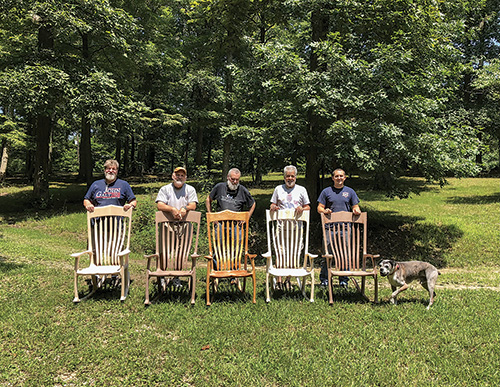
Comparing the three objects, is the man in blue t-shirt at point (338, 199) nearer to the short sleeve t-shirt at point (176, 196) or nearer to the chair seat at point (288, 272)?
the chair seat at point (288, 272)

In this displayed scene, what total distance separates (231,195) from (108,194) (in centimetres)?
190

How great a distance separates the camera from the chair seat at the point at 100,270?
4587 millimetres

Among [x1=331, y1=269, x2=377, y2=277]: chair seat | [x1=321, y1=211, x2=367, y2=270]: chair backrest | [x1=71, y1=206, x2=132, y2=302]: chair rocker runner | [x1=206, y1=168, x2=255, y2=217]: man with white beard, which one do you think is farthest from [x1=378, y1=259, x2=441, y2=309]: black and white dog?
[x1=71, y1=206, x2=132, y2=302]: chair rocker runner

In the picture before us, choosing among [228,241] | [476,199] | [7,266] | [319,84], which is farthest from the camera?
[476,199]

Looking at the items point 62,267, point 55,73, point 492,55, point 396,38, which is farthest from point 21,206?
point 492,55

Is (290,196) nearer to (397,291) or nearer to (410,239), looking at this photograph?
(397,291)

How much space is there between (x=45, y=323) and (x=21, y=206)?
469 inches

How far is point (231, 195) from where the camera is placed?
5586mm

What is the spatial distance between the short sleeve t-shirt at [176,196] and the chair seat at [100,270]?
3.91 feet

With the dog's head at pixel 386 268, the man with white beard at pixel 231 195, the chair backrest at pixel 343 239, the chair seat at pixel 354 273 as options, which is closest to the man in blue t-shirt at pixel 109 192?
the man with white beard at pixel 231 195

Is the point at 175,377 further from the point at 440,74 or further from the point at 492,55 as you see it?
the point at 492,55

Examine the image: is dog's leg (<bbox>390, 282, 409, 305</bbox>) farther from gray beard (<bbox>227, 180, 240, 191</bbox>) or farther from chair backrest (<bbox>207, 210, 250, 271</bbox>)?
gray beard (<bbox>227, 180, 240, 191</bbox>)

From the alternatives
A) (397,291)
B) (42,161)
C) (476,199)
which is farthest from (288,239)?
(476,199)

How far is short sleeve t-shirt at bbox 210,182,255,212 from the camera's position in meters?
5.50
